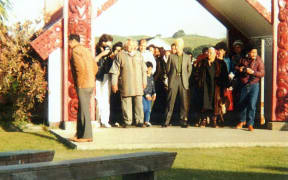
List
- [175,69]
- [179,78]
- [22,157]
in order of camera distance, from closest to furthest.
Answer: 1. [22,157]
2. [175,69]
3. [179,78]

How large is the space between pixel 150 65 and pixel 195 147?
12.7ft

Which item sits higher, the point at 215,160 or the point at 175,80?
the point at 175,80

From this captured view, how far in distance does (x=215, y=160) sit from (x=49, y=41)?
5.47 meters

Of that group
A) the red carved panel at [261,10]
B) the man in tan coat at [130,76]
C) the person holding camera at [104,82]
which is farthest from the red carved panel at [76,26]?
the red carved panel at [261,10]

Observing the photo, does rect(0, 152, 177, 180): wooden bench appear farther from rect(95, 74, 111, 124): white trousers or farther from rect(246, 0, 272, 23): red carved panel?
rect(246, 0, 272, 23): red carved panel

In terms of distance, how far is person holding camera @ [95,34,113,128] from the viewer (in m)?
13.0

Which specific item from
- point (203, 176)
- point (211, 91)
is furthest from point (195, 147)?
point (211, 91)

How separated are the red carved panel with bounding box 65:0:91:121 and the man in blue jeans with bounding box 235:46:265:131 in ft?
10.8

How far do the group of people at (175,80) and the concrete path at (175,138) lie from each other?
52 cm

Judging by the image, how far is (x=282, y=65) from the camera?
42.0ft

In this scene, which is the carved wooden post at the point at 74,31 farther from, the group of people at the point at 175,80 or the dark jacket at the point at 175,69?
the dark jacket at the point at 175,69

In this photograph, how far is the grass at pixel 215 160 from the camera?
7.29m

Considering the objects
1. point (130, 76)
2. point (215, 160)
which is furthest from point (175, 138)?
point (130, 76)

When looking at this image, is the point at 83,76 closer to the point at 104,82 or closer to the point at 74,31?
the point at 74,31
